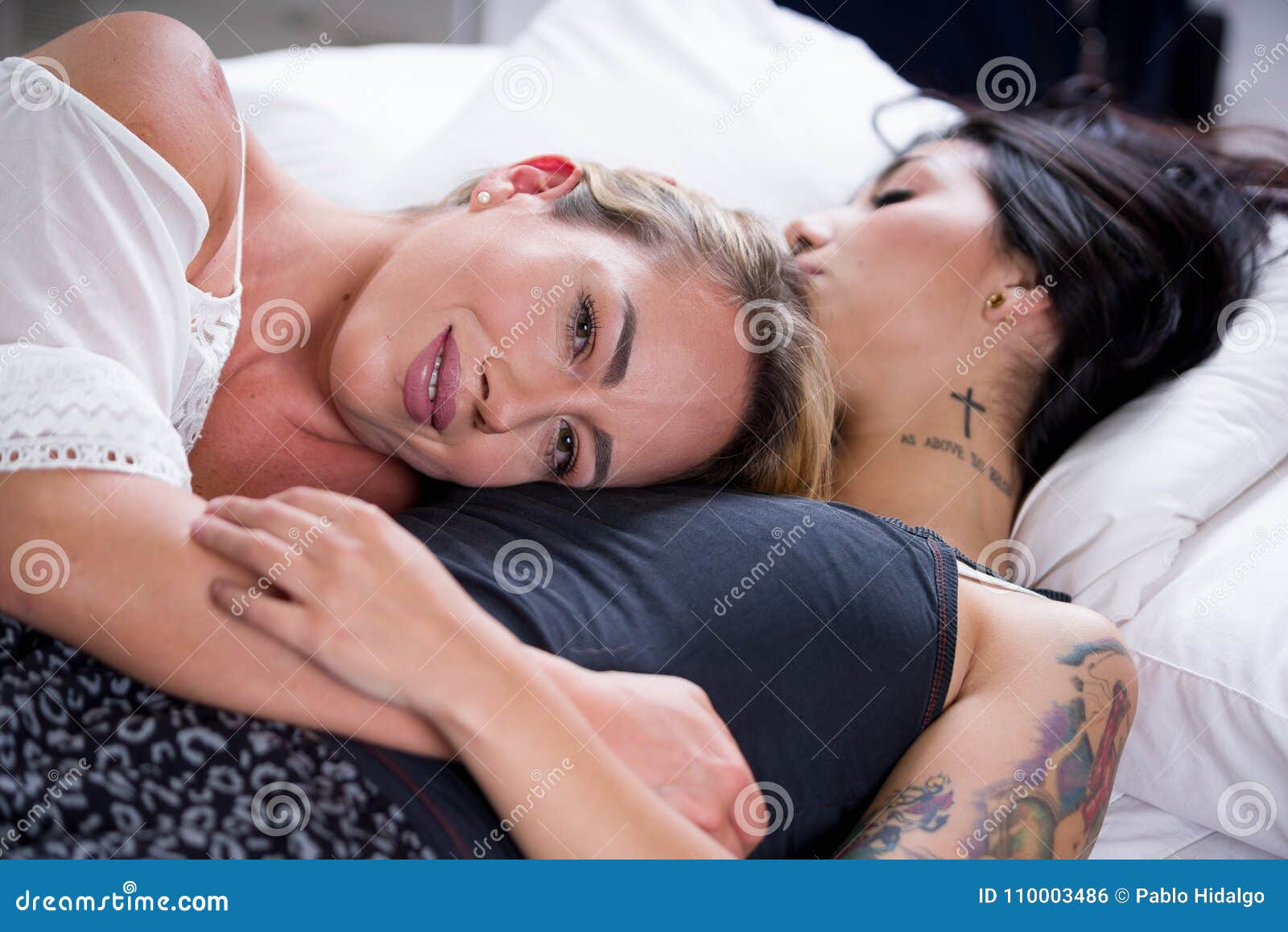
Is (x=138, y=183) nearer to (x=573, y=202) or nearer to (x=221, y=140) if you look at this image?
(x=221, y=140)

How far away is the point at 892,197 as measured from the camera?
60.5 inches

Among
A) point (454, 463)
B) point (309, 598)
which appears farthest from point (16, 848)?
point (454, 463)

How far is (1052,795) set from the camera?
932 millimetres

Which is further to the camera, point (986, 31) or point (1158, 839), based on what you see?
point (986, 31)

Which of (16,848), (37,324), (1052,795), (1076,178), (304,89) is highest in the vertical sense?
(1076,178)

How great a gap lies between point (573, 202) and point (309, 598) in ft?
1.84
